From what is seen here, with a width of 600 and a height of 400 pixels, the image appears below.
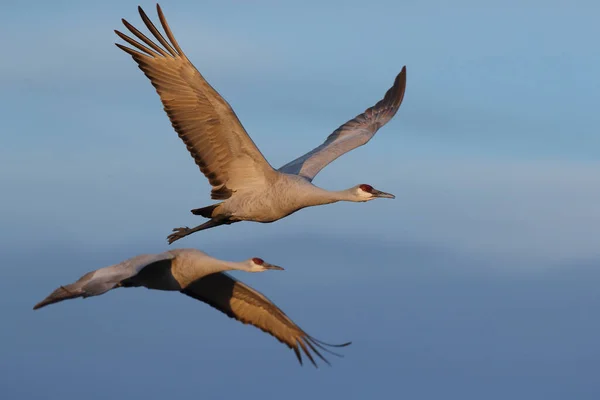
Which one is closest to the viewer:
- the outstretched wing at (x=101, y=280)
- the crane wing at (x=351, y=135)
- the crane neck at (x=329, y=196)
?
the outstretched wing at (x=101, y=280)

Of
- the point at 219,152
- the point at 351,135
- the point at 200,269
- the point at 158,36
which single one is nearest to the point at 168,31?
the point at 158,36

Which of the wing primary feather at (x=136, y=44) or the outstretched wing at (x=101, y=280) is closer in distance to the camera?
the outstretched wing at (x=101, y=280)

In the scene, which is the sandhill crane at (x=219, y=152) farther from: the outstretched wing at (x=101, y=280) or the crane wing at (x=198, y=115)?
the outstretched wing at (x=101, y=280)

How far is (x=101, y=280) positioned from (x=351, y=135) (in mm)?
7542

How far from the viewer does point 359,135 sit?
67.5 ft

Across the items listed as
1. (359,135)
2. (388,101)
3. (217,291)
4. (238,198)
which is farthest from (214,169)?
(388,101)

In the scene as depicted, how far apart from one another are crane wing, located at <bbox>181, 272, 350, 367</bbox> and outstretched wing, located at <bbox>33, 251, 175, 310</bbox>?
1.57 meters

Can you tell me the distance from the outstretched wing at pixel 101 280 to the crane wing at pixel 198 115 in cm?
220

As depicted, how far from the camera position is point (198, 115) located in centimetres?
1634

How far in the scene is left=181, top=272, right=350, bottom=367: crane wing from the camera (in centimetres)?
1622

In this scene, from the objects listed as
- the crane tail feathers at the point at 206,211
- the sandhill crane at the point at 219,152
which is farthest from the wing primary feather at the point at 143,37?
the crane tail feathers at the point at 206,211

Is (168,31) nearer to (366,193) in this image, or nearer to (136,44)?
(136,44)

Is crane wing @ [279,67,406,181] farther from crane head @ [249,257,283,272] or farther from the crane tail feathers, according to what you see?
crane head @ [249,257,283,272]

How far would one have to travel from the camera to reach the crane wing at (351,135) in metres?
19.0
